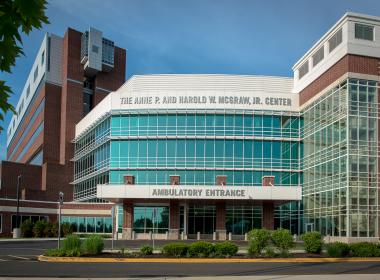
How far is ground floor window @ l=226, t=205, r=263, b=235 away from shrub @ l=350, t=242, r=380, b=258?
23.6m

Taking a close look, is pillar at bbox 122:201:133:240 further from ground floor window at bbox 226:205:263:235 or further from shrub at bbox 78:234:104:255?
shrub at bbox 78:234:104:255

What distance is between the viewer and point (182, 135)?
5028cm

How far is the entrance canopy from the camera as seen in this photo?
140ft

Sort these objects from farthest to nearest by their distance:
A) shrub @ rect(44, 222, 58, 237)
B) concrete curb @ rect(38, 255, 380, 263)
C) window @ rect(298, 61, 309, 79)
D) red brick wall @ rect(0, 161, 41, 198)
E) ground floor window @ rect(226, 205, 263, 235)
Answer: red brick wall @ rect(0, 161, 41, 198) → shrub @ rect(44, 222, 58, 237) → window @ rect(298, 61, 309, 79) → ground floor window @ rect(226, 205, 263, 235) → concrete curb @ rect(38, 255, 380, 263)

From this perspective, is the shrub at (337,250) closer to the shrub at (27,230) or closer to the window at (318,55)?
the window at (318,55)

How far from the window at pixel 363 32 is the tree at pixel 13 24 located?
131 feet

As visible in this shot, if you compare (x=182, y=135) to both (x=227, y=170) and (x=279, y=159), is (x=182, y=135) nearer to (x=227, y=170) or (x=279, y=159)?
(x=227, y=170)

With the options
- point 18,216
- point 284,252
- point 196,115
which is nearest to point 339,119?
point 196,115

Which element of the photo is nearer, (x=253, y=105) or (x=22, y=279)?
(x=22, y=279)

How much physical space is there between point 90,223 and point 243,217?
66.4 feet

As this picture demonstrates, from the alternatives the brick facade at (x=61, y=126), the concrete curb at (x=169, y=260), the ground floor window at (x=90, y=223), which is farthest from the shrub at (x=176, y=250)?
the brick facade at (x=61, y=126)

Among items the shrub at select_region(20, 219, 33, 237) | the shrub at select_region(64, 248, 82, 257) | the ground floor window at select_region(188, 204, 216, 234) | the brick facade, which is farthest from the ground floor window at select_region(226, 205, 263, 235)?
the shrub at select_region(64, 248, 82, 257)

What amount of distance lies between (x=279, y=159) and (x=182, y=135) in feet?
30.9

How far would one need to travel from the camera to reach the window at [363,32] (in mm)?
41000
